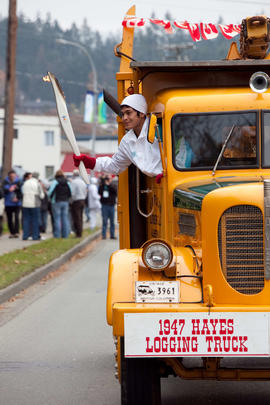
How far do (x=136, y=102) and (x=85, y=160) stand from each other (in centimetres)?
A: 65

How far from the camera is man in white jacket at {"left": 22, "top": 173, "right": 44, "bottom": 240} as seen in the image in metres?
24.4

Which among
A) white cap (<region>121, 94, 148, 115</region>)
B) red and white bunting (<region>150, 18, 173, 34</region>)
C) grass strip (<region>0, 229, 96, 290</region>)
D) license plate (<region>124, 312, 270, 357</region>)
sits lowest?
grass strip (<region>0, 229, 96, 290</region>)

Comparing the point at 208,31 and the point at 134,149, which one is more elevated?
the point at 208,31

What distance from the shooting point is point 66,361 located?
28.5 ft

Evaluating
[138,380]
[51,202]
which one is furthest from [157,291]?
[51,202]

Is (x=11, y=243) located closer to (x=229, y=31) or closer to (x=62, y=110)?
(x=229, y=31)

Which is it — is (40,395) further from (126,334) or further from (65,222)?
(65,222)

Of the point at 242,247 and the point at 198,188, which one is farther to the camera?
the point at 198,188

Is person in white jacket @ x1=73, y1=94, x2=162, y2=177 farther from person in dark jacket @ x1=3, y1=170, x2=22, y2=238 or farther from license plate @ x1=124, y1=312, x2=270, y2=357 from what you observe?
person in dark jacket @ x1=3, y1=170, x2=22, y2=238

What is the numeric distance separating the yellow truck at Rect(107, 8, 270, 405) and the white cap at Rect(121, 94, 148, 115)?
0.14 m

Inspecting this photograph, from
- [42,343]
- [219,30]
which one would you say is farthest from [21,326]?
[219,30]

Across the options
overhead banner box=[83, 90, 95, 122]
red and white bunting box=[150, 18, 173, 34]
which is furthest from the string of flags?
overhead banner box=[83, 90, 95, 122]

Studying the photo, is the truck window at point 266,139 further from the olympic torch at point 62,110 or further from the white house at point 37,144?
the white house at point 37,144

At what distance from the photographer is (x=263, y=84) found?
22.7 feet
